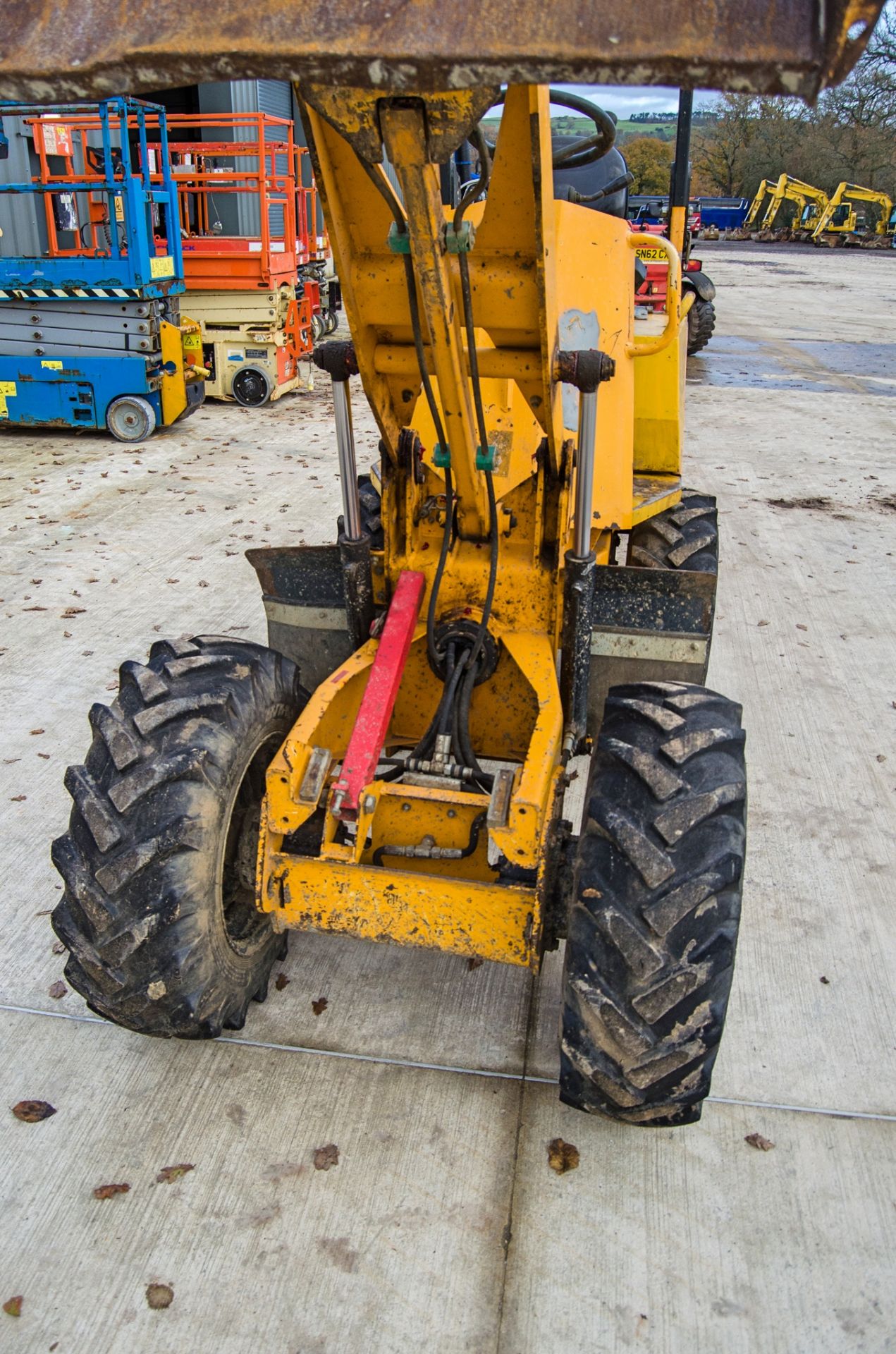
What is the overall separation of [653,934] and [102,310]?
892cm

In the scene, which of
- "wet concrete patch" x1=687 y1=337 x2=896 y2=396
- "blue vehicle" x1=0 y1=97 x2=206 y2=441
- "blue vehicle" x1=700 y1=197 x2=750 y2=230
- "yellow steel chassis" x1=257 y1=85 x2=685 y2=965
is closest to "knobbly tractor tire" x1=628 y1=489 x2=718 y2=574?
"yellow steel chassis" x1=257 y1=85 x2=685 y2=965

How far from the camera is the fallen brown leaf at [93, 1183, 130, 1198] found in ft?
9.21

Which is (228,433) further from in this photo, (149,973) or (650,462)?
(149,973)

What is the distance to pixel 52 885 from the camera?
395cm

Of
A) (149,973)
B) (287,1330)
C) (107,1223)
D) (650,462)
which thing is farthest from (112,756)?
(650,462)

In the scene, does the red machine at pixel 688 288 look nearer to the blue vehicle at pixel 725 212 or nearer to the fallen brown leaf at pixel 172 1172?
the fallen brown leaf at pixel 172 1172

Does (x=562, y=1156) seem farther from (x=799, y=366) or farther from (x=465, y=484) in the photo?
(x=799, y=366)

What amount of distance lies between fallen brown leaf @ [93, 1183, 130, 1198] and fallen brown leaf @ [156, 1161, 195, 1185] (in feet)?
0.28

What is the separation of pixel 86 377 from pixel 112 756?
316 inches

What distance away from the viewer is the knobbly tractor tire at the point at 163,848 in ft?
9.23

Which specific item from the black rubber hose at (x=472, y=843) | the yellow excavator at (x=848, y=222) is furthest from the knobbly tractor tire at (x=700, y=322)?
the yellow excavator at (x=848, y=222)

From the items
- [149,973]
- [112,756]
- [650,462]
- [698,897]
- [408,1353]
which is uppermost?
[650,462]

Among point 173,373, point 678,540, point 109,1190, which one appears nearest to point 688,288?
point 173,373

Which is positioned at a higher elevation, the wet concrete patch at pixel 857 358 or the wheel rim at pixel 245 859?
the wet concrete patch at pixel 857 358
